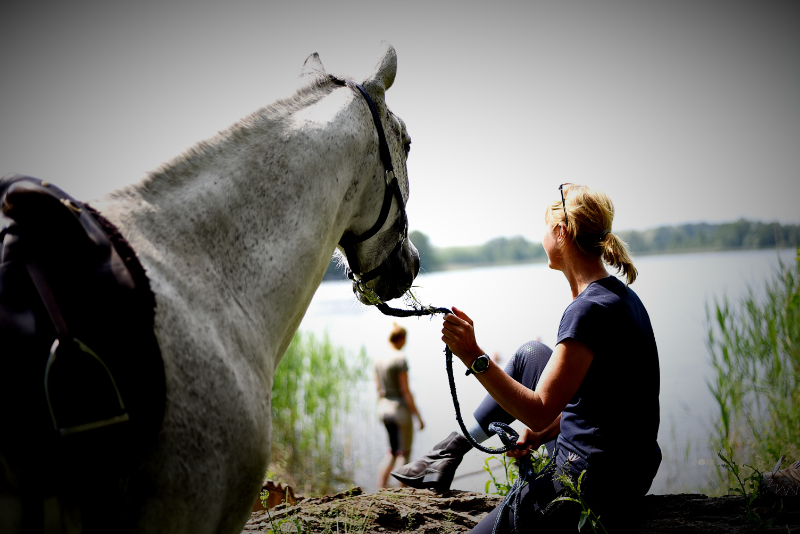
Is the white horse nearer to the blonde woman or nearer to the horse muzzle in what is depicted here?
the horse muzzle

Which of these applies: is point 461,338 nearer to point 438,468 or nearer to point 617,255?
point 617,255

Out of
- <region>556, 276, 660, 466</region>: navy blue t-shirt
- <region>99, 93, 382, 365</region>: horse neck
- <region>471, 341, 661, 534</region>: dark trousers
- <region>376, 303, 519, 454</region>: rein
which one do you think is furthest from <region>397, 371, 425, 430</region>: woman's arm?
<region>99, 93, 382, 365</region>: horse neck

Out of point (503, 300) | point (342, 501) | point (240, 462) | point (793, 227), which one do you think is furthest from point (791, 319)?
point (503, 300)

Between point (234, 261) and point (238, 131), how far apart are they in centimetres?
51

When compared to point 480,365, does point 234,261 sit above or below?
above

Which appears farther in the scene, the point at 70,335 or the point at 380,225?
the point at 380,225

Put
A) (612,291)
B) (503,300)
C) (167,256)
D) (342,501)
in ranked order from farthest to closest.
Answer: (503,300), (342,501), (612,291), (167,256)

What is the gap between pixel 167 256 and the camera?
141 centimetres

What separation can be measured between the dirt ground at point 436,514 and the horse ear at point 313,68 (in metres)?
2.32

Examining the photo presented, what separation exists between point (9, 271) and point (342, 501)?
262 cm

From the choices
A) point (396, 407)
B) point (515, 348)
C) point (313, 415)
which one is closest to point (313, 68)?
point (396, 407)

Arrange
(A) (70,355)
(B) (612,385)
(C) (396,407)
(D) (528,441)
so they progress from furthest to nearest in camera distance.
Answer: (C) (396,407) < (D) (528,441) < (B) (612,385) < (A) (70,355)

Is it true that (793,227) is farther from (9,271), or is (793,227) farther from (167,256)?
(9,271)

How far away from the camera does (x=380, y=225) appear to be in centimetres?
214
